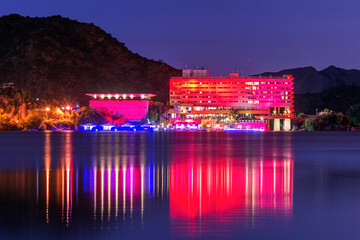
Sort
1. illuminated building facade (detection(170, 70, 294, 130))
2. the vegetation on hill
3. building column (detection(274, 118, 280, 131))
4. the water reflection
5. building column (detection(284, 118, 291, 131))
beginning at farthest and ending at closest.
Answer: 1. illuminated building facade (detection(170, 70, 294, 130))
2. building column (detection(274, 118, 280, 131))
3. building column (detection(284, 118, 291, 131))
4. the vegetation on hill
5. the water reflection

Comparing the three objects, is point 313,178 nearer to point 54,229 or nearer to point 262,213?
point 262,213

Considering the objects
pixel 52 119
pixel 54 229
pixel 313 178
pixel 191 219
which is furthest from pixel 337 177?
pixel 52 119

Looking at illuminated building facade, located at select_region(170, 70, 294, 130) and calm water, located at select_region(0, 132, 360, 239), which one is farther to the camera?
illuminated building facade, located at select_region(170, 70, 294, 130)

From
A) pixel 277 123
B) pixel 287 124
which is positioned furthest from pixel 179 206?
pixel 277 123

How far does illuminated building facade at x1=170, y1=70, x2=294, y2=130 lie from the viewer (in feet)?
644

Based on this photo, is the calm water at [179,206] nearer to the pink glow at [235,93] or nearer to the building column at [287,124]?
the building column at [287,124]

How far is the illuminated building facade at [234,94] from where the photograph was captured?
19625 centimetres

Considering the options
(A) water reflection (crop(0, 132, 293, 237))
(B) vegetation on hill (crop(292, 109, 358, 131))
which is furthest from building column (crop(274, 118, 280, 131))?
(A) water reflection (crop(0, 132, 293, 237))

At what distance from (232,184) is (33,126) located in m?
107

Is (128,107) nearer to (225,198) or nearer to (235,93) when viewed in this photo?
(235,93)

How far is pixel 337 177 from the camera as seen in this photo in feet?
70.0

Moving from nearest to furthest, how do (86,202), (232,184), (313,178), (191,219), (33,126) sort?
(191,219) < (86,202) < (232,184) < (313,178) < (33,126)

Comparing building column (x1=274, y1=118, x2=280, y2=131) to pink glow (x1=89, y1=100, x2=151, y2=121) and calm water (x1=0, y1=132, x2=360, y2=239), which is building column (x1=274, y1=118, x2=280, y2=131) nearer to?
pink glow (x1=89, y1=100, x2=151, y2=121)

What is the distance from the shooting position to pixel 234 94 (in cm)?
19750
